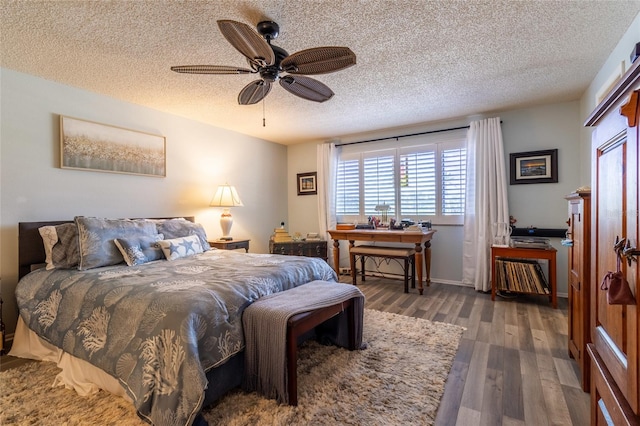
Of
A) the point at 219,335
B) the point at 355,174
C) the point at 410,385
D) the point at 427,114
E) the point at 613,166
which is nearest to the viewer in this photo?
the point at 613,166

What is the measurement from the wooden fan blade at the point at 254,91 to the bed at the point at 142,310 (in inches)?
53.5

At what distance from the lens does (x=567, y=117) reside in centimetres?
348

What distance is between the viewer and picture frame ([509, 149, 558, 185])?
3.56 metres

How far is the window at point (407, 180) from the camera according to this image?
4156mm

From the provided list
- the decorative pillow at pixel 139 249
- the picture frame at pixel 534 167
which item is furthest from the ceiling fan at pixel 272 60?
the picture frame at pixel 534 167

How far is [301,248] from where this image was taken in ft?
15.0

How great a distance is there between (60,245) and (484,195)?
14.7 feet

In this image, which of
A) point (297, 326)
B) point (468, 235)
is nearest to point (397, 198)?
point (468, 235)

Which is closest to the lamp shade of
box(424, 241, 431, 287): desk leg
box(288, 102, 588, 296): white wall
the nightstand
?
the nightstand

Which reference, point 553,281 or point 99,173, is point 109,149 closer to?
point 99,173

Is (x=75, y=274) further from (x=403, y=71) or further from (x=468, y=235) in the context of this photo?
(x=468, y=235)

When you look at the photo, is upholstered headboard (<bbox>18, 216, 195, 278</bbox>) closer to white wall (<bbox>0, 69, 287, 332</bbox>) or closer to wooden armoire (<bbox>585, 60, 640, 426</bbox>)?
white wall (<bbox>0, 69, 287, 332</bbox>)

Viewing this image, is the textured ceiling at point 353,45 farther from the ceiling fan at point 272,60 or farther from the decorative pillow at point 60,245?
the decorative pillow at point 60,245

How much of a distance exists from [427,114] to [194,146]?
10.3 ft
